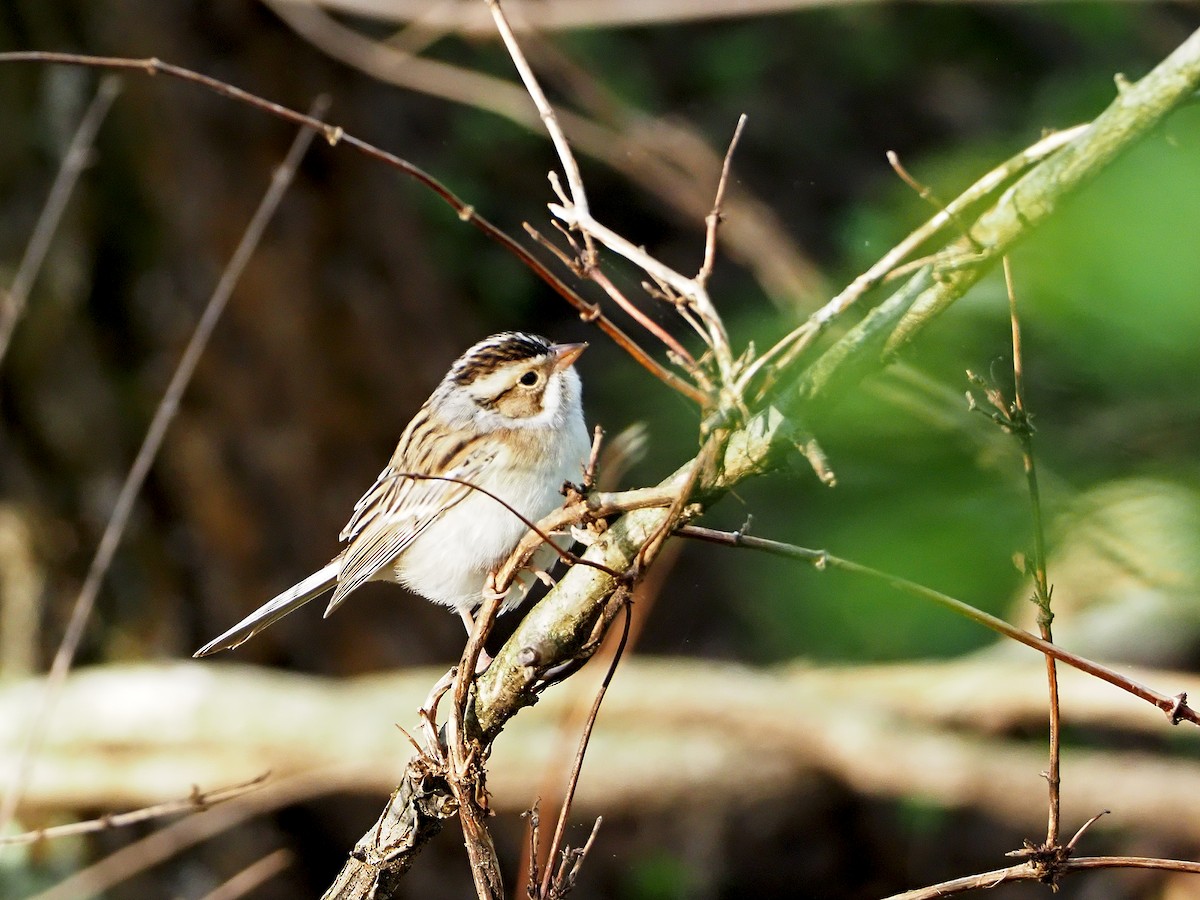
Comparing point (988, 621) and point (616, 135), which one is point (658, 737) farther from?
point (988, 621)

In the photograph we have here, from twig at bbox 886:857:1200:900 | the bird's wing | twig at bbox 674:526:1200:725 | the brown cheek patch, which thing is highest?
the brown cheek patch

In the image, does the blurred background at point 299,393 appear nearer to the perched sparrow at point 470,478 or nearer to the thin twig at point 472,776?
the perched sparrow at point 470,478

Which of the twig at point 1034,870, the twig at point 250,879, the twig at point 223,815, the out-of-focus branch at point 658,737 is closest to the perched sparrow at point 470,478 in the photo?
the twig at point 250,879

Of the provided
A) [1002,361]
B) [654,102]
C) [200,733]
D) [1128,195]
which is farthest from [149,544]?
[1128,195]

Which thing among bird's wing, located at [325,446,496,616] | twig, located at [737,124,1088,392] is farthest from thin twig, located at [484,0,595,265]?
bird's wing, located at [325,446,496,616]

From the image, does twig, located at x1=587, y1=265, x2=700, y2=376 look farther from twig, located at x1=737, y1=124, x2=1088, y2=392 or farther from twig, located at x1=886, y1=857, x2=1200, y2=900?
twig, located at x1=886, y1=857, x2=1200, y2=900

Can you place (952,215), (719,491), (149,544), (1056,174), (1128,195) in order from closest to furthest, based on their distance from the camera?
(1128,195) → (1056,174) → (952,215) → (719,491) → (149,544)

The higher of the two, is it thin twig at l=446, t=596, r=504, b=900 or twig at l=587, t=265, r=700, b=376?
twig at l=587, t=265, r=700, b=376

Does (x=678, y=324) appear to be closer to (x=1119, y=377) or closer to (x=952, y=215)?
(x=952, y=215)
